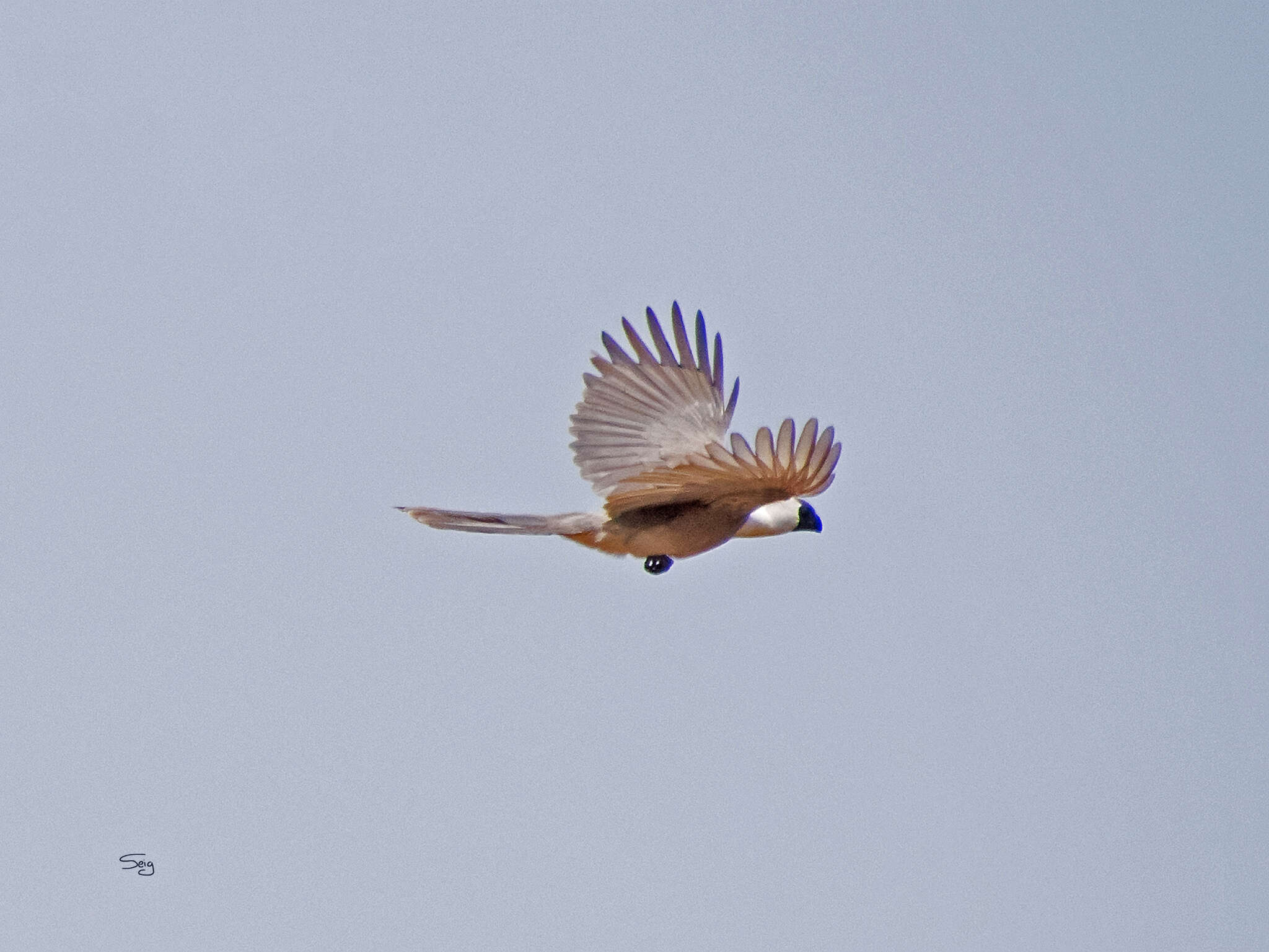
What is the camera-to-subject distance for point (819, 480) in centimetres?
921

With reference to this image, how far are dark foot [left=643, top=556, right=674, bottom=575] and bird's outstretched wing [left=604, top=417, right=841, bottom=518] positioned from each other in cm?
31

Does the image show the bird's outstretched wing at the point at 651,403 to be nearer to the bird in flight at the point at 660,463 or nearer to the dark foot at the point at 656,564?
the bird in flight at the point at 660,463

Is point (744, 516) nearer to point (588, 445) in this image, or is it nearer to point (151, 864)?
point (588, 445)

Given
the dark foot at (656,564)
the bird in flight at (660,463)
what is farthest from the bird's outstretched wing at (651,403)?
the dark foot at (656,564)

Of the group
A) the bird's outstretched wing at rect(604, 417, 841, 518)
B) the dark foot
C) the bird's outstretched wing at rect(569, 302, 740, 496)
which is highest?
the bird's outstretched wing at rect(569, 302, 740, 496)

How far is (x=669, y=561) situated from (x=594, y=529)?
0.42m

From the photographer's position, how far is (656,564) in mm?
9742

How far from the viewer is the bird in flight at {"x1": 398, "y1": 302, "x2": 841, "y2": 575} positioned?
9430 millimetres

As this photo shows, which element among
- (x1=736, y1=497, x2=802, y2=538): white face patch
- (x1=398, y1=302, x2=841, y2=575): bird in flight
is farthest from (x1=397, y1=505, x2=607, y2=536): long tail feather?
(x1=736, y1=497, x2=802, y2=538): white face patch

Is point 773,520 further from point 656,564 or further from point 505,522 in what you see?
point 505,522

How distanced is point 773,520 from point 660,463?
660 millimetres

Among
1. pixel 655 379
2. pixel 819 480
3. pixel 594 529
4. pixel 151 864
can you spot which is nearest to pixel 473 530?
pixel 594 529

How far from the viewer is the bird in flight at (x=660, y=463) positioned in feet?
30.9

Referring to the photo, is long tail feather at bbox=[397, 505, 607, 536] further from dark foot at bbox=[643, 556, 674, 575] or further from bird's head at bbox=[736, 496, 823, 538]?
bird's head at bbox=[736, 496, 823, 538]
